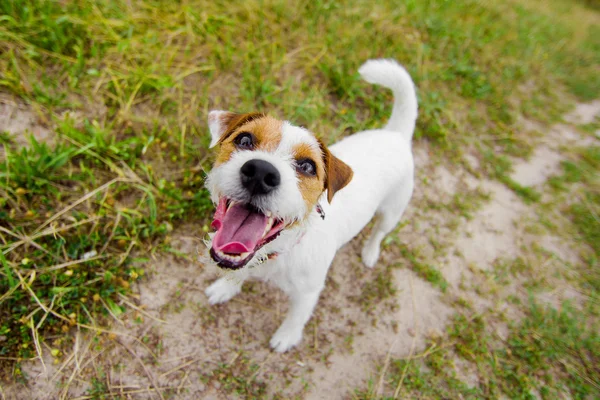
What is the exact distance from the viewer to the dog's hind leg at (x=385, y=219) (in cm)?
315

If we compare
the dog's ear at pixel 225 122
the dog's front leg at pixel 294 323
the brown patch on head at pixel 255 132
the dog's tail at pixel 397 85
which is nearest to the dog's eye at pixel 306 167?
the brown patch on head at pixel 255 132

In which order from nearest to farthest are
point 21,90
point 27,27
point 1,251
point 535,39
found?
point 1,251
point 21,90
point 27,27
point 535,39

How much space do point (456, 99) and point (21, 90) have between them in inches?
232

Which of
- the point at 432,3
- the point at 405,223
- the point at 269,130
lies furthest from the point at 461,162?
the point at 269,130

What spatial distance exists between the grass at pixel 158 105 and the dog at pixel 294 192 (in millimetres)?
1179

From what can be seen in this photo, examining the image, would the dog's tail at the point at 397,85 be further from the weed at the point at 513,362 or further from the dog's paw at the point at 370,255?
the weed at the point at 513,362

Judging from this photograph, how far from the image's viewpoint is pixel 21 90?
326 centimetres

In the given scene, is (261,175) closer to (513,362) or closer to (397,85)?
(397,85)

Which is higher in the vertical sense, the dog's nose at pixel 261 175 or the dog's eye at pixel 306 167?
the dog's nose at pixel 261 175

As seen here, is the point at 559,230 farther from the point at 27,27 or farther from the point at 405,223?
the point at 27,27

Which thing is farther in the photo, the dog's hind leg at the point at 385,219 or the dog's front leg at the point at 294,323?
the dog's hind leg at the point at 385,219

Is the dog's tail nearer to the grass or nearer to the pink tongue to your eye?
the grass

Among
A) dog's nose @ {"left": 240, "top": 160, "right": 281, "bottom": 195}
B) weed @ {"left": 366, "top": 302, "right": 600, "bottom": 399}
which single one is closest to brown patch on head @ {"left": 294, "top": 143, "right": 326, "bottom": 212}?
dog's nose @ {"left": 240, "top": 160, "right": 281, "bottom": 195}

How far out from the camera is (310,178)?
2041 millimetres
